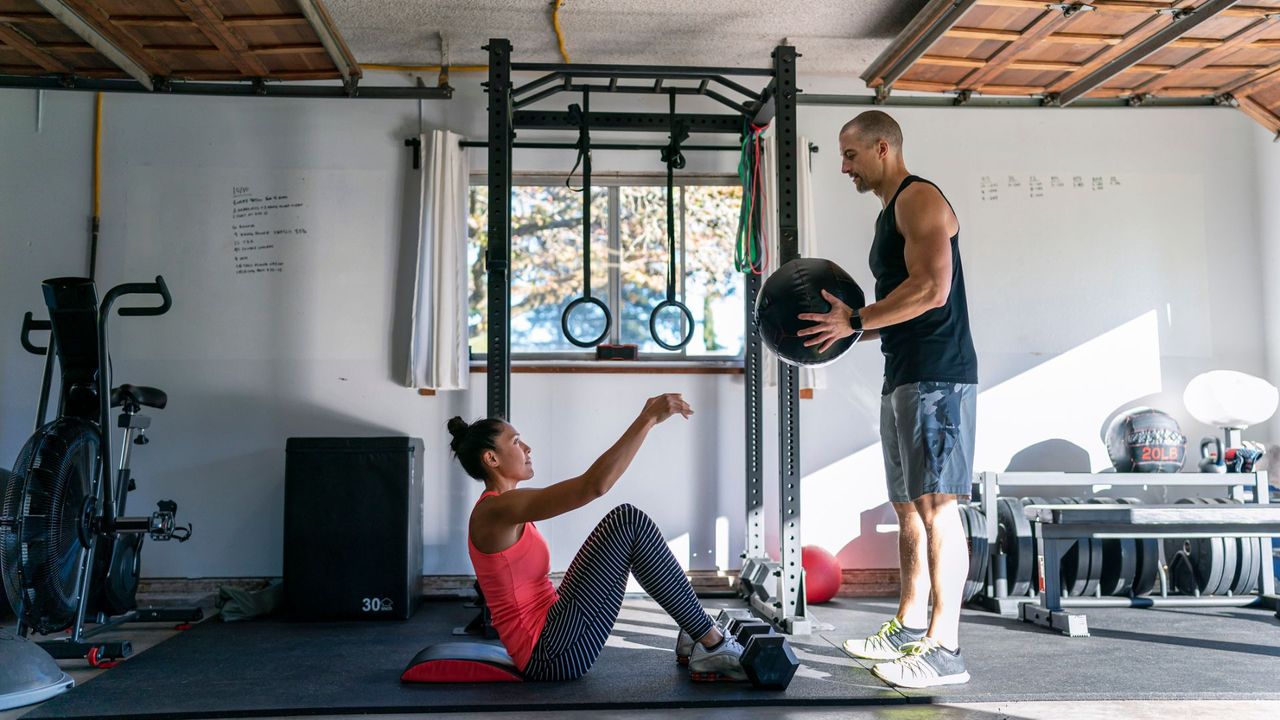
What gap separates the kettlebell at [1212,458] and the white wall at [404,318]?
1.09 feet

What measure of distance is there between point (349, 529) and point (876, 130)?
279 cm

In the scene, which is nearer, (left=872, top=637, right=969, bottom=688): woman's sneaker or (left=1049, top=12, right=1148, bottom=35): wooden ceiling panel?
(left=872, top=637, right=969, bottom=688): woman's sneaker

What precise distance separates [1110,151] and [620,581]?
397 cm

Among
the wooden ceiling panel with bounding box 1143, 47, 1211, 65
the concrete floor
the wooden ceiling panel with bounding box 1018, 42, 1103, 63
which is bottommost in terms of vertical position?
the concrete floor

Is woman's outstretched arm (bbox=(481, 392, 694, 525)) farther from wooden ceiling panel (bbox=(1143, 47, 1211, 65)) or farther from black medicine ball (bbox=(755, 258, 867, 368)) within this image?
wooden ceiling panel (bbox=(1143, 47, 1211, 65))

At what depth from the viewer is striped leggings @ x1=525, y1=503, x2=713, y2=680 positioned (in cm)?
269

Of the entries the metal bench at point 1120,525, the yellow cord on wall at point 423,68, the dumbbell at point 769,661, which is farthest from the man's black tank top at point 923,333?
the yellow cord on wall at point 423,68

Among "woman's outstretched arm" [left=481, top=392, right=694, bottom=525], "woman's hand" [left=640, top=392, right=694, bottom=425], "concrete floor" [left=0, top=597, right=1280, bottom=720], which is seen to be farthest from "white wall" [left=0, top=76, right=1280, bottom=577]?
"woman's hand" [left=640, top=392, right=694, bottom=425]

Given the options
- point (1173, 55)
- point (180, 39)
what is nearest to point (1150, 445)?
point (1173, 55)

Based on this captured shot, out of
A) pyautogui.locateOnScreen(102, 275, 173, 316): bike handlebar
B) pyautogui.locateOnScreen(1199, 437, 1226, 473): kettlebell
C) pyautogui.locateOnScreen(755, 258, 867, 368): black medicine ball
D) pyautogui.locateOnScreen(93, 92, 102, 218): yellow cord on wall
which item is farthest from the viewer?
pyautogui.locateOnScreen(93, 92, 102, 218): yellow cord on wall

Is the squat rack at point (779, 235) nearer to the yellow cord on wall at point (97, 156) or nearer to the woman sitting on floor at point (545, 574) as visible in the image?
the woman sitting on floor at point (545, 574)

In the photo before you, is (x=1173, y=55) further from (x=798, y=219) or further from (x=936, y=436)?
(x=936, y=436)

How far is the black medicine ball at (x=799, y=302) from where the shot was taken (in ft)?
9.64

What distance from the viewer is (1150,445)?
440 cm
